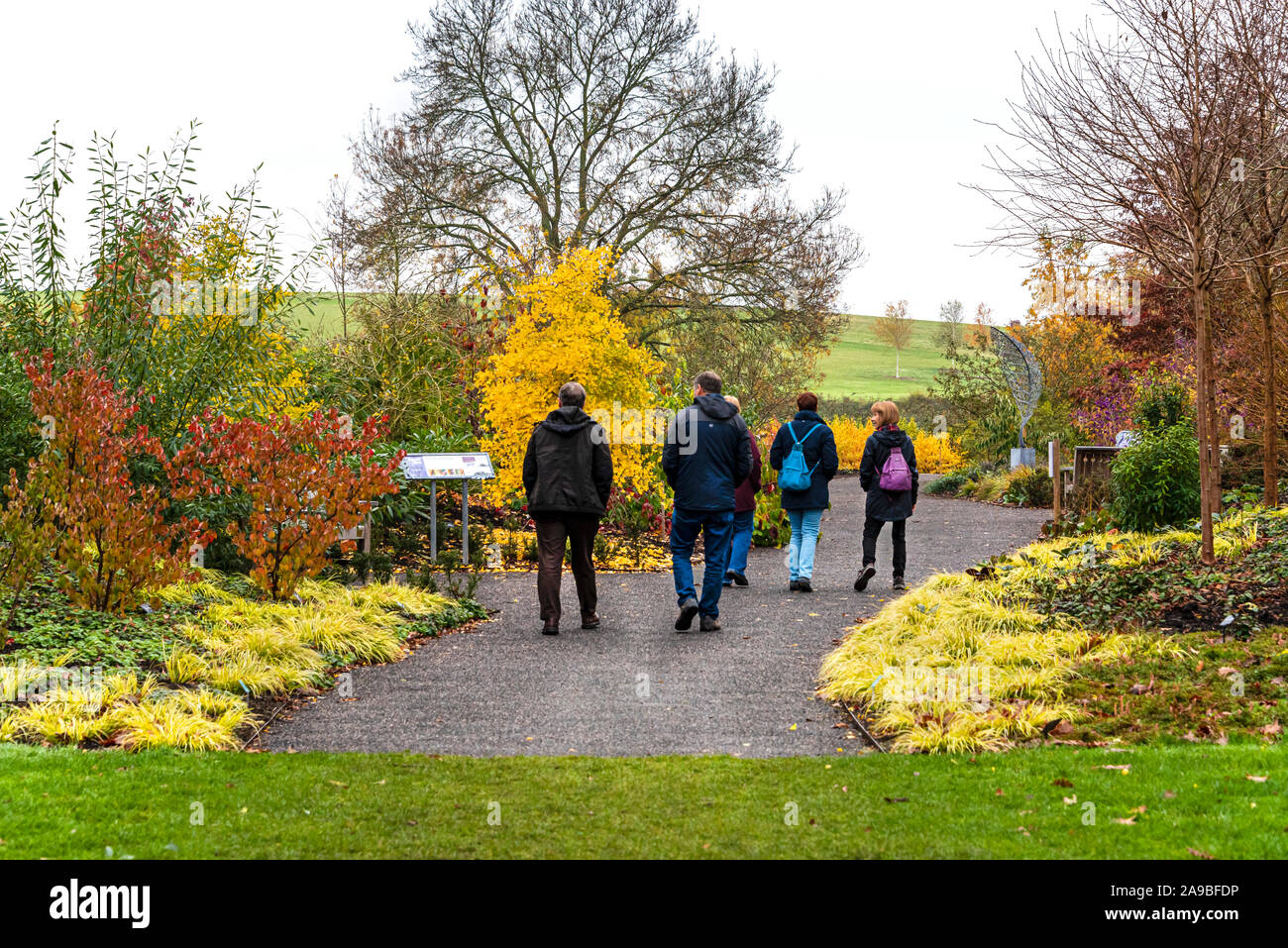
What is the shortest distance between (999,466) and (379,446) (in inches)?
715

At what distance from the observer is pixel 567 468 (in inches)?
324

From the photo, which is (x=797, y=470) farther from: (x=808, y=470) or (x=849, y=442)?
(x=849, y=442)

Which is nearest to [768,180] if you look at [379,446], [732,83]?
[732,83]

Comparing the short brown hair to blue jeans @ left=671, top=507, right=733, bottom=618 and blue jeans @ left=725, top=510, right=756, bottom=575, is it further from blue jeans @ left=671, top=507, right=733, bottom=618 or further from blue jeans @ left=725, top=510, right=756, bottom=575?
blue jeans @ left=671, top=507, right=733, bottom=618

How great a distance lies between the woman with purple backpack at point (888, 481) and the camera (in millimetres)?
10180

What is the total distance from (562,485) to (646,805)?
4.17m

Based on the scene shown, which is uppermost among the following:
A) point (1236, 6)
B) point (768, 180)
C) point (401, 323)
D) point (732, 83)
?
point (732, 83)

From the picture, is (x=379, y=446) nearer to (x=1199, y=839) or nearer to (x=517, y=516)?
(x=517, y=516)

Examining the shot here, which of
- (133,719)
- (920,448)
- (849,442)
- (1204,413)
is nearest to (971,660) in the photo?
(1204,413)

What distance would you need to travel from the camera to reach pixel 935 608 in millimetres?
8023

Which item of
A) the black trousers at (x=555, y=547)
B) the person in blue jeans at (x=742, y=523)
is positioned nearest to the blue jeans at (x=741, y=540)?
the person in blue jeans at (x=742, y=523)

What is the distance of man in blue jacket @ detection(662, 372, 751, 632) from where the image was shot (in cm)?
819

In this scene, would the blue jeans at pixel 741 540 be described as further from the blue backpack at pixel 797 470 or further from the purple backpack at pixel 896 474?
the purple backpack at pixel 896 474

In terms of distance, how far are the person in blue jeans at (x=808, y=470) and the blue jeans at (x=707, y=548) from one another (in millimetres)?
1658
